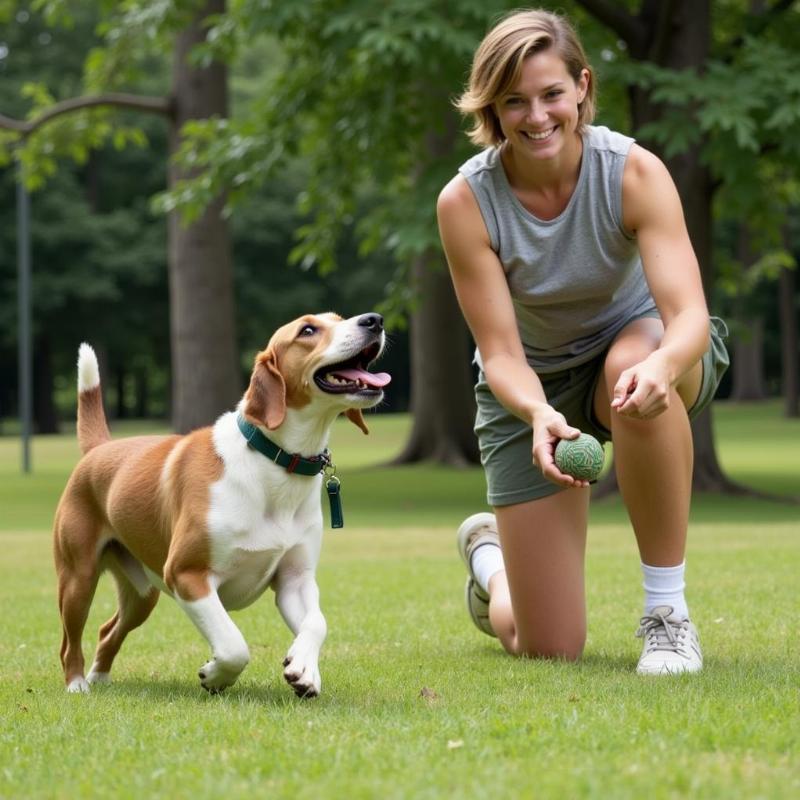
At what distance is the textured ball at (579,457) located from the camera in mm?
4504

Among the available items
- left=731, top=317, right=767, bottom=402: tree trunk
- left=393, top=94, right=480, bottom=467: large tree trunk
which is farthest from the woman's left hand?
left=731, top=317, right=767, bottom=402: tree trunk

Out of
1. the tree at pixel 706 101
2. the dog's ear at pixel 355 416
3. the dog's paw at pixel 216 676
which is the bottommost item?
the dog's paw at pixel 216 676

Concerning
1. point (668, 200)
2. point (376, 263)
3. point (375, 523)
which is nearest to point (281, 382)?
point (668, 200)

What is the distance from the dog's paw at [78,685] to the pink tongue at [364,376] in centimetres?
146

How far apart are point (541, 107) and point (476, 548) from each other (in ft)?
7.16

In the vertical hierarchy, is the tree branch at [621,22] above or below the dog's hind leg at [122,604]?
above

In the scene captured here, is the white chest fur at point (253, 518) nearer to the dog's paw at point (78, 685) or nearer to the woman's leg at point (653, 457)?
the dog's paw at point (78, 685)

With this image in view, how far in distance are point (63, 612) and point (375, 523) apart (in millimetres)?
8504

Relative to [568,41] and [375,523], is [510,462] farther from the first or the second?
[375,523]

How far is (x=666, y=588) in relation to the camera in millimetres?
5184

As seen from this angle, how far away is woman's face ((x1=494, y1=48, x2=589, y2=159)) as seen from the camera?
192 inches

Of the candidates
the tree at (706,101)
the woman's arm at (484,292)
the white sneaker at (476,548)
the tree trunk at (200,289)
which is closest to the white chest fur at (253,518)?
Answer: the woman's arm at (484,292)

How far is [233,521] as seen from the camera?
185 inches

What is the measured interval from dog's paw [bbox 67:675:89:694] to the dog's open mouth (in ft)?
4.60
